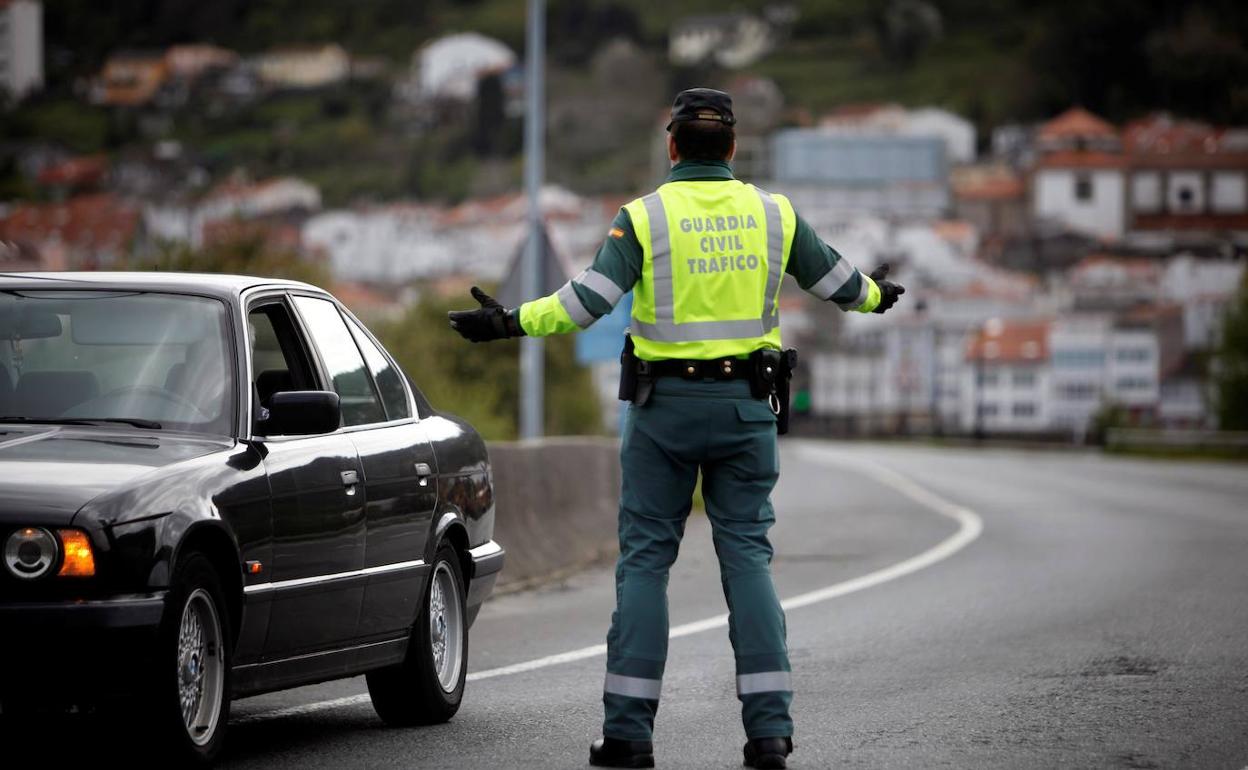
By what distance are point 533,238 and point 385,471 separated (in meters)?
13.6

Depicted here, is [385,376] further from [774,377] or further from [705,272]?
[774,377]

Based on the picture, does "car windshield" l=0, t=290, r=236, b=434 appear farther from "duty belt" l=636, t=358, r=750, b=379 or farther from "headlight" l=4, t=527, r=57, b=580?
"duty belt" l=636, t=358, r=750, b=379

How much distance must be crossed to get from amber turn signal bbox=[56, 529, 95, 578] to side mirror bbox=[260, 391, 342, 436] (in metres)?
1.01

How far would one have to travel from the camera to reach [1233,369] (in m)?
118

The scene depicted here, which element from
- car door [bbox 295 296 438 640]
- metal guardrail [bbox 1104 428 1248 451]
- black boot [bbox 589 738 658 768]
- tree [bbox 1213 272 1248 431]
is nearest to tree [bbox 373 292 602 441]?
metal guardrail [bbox 1104 428 1248 451]

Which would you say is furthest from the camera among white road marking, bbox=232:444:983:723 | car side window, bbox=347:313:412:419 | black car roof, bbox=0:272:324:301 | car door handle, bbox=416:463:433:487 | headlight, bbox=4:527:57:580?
white road marking, bbox=232:444:983:723

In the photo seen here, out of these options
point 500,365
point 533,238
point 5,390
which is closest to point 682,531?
point 5,390

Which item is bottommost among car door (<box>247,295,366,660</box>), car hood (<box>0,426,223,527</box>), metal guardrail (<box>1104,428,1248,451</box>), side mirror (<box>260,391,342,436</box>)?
metal guardrail (<box>1104,428,1248,451</box>)

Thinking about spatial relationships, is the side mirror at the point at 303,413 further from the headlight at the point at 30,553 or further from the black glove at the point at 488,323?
the headlight at the point at 30,553

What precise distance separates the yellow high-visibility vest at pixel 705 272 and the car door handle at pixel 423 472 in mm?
1351

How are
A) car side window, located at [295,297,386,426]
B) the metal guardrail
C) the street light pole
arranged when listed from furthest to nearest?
the metal guardrail, the street light pole, car side window, located at [295,297,386,426]

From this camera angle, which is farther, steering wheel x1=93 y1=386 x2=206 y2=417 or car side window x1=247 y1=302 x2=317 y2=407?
car side window x1=247 y1=302 x2=317 y2=407

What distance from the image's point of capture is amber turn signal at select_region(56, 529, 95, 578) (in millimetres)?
5105

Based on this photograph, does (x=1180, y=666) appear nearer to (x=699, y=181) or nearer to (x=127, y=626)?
(x=699, y=181)
